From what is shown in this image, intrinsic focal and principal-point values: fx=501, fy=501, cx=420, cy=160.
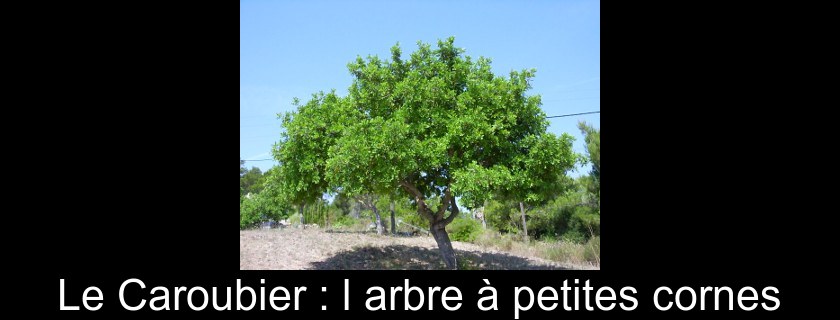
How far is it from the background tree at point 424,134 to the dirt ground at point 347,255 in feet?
5.06

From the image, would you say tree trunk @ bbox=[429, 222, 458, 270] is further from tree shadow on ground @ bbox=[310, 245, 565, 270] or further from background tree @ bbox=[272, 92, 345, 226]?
background tree @ bbox=[272, 92, 345, 226]

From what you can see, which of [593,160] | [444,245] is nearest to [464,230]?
[593,160]

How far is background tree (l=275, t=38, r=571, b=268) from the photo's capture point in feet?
25.0

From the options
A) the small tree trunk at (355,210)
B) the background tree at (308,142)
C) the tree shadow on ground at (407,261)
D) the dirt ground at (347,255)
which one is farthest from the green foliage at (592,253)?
the small tree trunk at (355,210)

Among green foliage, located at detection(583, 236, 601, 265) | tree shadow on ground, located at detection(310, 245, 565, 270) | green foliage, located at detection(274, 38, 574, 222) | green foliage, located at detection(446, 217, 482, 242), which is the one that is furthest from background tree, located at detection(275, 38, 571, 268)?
green foliage, located at detection(446, 217, 482, 242)

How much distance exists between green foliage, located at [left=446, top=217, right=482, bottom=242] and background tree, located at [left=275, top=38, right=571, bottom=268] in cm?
819

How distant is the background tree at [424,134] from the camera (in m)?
7.61

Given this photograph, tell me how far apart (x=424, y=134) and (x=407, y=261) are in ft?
13.8

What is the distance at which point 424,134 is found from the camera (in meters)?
8.20

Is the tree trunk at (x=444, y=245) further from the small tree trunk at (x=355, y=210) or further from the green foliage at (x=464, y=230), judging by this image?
the small tree trunk at (x=355, y=210)

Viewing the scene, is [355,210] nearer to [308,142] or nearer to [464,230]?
[464,230]
